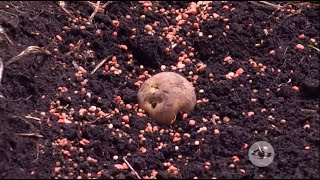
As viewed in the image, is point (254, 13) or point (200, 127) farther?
point (254, 13)

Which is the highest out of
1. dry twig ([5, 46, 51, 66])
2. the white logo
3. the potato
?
dry twig ([5, 46, 51, 66])

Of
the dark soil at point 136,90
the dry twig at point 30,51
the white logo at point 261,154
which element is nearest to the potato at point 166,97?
the dark soil at point 136,90

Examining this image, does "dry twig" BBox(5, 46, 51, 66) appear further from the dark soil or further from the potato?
the potato

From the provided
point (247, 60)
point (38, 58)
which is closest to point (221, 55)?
point (247, 60)

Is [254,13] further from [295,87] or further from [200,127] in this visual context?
[200,127]

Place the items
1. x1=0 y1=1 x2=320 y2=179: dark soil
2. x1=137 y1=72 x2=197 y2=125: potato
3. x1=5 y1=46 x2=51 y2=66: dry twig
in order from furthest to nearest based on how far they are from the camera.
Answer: x1=5 y1=46 x2=51 y2=66: dry twig, x1=137 y1=72 x2=197 y2=125: potato, x1=0 y1=1 x2=320 y2=179: dark soil

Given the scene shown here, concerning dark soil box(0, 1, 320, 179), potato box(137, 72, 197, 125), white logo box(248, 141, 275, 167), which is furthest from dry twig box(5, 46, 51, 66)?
white logo box(248, 141, 275, 167)
